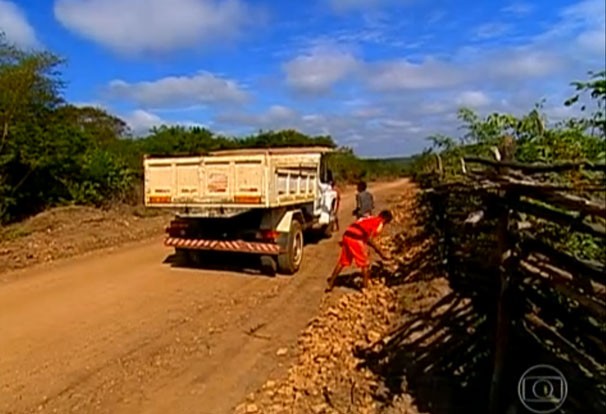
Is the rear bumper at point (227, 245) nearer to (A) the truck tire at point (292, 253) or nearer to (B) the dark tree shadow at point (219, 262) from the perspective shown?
(A) the truck tire at point (292, 253)

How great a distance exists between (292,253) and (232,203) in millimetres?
1549

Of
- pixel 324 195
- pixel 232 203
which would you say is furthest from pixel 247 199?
pixel 324 195

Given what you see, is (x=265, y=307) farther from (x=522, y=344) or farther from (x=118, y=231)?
(x=118, y=231)

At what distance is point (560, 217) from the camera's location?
428 cm

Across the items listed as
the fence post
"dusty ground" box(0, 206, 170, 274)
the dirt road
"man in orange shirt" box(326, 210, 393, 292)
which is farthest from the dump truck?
the fence post

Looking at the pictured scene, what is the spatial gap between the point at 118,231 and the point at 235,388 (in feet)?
39.3

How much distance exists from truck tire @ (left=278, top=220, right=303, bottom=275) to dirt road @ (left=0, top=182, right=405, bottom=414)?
0.26 m

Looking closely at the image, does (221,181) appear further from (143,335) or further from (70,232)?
(70,232)

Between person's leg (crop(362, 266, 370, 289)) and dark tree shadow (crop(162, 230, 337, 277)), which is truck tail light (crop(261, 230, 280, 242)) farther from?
person's leg (crop(362, 266, 370, 289))

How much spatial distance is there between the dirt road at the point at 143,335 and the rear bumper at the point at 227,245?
48cm

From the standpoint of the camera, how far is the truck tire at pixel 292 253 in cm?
1146

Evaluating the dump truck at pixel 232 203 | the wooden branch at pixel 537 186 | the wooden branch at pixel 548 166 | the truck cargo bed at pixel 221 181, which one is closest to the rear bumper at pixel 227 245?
the dump truck at pixel 232 203

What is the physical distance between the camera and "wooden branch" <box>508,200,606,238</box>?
373 centimetres

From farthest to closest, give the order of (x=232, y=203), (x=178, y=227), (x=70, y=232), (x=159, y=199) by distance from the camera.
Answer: (x=70, y=232) → (x=178, y=227) → (x=159, y=199) → (x=232, y=203)
